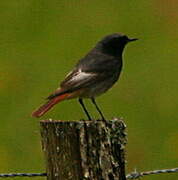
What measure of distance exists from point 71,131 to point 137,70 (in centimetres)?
880

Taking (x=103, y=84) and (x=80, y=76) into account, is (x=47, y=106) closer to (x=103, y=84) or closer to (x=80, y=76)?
(x=80, y=76)

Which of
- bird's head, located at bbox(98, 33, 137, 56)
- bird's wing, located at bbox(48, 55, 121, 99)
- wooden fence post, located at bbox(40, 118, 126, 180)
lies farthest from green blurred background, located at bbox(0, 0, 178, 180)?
wooden fence post, located at bbox(40, 118, 126, 180)

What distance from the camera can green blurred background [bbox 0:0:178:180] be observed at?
43.2 ft

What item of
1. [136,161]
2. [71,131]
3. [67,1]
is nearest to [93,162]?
[71,131]

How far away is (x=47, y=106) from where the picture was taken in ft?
29.5

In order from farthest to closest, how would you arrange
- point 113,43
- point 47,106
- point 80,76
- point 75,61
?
point 75,61 → point 113,43 → point 80,76 → point 47,106

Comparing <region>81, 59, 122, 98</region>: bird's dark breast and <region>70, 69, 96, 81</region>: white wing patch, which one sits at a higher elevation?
<region>70, 69, 96, 81</region>: white wing patch

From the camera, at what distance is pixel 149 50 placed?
16.6 m

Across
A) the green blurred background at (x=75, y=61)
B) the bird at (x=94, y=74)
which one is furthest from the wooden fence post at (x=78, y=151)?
the green blurred background at (x=75, y=61)

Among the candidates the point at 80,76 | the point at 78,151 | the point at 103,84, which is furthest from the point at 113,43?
the point at 78,151

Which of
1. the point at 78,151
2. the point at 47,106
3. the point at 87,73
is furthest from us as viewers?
the point at 87,73

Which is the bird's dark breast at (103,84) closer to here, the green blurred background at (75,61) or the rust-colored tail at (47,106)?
the rust-colored tail at (47,106)

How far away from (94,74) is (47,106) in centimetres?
107

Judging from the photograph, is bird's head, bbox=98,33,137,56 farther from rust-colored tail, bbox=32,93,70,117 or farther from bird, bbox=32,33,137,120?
rust-colored tail, bbox=32,93,70,117
